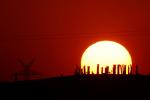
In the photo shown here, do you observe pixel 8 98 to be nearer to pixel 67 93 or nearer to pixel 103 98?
pixel 67 93

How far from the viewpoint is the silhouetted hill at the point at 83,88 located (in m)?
6.23

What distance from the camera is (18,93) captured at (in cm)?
621

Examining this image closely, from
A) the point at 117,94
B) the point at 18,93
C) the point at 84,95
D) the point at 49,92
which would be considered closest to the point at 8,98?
the point at 18,93

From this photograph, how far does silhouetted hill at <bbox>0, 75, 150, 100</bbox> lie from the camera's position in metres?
6.23

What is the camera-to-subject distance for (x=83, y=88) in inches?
247

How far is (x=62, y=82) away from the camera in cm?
630

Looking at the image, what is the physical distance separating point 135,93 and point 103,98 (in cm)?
53

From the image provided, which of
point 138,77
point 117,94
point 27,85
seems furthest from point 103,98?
point 27,85

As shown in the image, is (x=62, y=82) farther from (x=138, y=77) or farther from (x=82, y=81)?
(x=138, y=77)

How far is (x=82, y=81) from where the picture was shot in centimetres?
632

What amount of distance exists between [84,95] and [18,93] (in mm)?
1039

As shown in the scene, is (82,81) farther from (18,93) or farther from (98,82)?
(18,93)

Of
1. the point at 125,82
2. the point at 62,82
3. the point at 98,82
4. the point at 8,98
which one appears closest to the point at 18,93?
the point at 8,98

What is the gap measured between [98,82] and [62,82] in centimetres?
57
